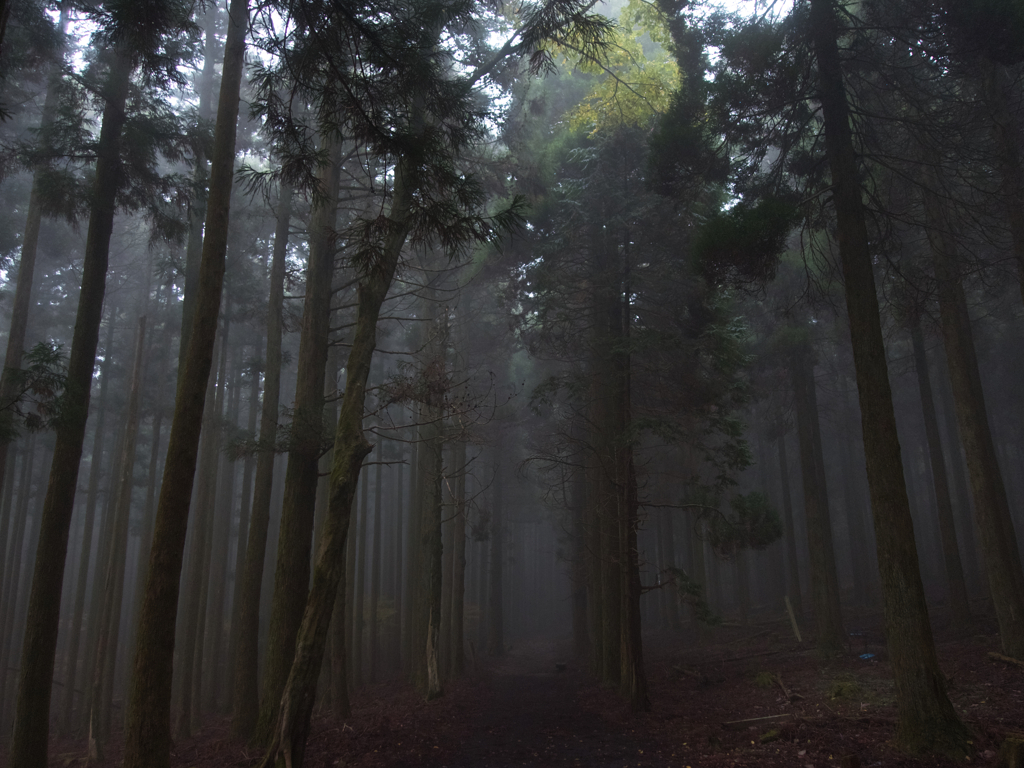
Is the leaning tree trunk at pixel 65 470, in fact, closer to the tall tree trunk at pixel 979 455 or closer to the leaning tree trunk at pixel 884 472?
the leaning tree trunk at pixel 884 472

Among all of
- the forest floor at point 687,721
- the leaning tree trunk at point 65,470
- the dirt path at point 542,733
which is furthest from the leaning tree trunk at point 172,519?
the dirt path at point 542,733

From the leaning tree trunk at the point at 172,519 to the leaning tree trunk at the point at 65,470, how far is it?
198 centimetres

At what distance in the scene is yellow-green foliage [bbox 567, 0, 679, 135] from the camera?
11.6 metres

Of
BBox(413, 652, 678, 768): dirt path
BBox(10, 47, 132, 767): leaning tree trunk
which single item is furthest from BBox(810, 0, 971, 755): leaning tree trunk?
BBox(10, 47, 132, 767): leaning tree trunk

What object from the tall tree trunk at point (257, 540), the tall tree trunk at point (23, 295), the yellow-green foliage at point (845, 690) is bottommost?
the yellow-green foliage at point (845, 690)

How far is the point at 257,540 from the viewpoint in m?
11.1

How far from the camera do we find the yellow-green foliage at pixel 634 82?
11633 mm

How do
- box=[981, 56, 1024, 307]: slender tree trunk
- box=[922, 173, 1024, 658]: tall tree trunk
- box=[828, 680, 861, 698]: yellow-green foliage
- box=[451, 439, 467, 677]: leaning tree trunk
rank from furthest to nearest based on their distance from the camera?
1. box=[451, 439, 467, 677]: leaning tree trunk
2. box=[922, 173, 1024, 658]: tall tree trunk
3. box=[828, 680, 861, 698]: yellow-green foliage
4. box=[981, 56, 1024, 307]: slender tree trunk

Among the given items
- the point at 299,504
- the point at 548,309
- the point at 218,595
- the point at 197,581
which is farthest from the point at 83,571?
the point at 548,309

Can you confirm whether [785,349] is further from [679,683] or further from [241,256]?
[241,256]

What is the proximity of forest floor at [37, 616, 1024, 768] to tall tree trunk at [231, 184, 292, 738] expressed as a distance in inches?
27.6

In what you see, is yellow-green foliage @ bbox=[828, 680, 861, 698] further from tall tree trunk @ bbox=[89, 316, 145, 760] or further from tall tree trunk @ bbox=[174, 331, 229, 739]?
tall tree trunk @ bbox=[89, 316, 145, 760]

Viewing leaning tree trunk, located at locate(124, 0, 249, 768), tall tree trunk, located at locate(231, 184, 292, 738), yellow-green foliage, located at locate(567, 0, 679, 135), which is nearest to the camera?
leaning tree trunk, located at locate(124, 0, 249, 768)

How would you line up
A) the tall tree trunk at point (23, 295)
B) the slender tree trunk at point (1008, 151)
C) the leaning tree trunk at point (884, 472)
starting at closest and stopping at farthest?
the leaning tree trunk at point (884, 472)
the slender tree trunk at point (1008, 151)
the tall tree trunk at point (23, 295)
